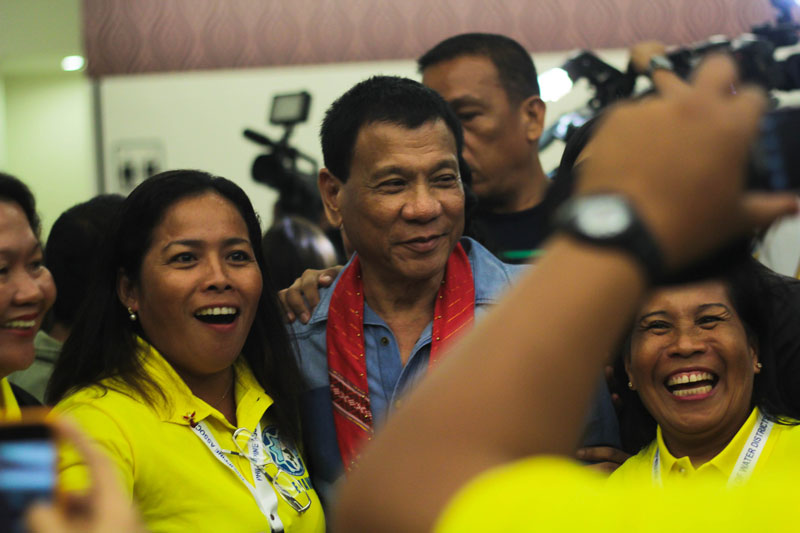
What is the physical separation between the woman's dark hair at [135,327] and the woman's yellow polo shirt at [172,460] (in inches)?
1.9

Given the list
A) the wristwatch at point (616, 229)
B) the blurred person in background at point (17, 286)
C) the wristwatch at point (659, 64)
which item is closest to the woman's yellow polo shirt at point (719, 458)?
the wristwatch at point (659, 64)

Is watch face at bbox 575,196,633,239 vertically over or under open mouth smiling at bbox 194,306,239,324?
over

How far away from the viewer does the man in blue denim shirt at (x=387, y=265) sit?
1.94 m

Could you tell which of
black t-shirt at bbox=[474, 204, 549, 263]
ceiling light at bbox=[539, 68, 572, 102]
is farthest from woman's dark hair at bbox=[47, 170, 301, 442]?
ceiling light at bbox=[539, 68, 572, 102]

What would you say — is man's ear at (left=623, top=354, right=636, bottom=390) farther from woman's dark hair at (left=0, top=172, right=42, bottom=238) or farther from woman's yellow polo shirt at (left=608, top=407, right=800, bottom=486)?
woman's dark hair at (left=0, top=172, right=42, bottom=238)

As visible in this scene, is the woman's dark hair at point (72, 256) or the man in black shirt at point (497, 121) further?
the man in black shirt at point (497, 121)

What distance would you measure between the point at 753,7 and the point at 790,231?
1.94 m

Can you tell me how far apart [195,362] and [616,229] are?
55.1 inches

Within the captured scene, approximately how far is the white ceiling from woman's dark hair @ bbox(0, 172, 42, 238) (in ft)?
12.3

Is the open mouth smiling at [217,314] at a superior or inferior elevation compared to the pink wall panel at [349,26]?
inferior

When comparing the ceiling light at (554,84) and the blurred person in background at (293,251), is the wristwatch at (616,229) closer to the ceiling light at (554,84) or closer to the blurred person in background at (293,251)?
the blurred person in background at (293,251)

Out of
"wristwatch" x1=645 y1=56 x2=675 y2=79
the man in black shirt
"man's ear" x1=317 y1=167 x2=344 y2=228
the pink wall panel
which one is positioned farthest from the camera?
the pink wall panel

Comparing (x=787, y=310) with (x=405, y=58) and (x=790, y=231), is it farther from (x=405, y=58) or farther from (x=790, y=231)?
(x=405, y=58)

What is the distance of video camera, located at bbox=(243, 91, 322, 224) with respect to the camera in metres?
3.84
